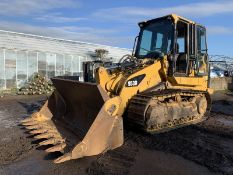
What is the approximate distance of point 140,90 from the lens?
759cm

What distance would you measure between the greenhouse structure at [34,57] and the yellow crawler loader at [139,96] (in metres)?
13.2

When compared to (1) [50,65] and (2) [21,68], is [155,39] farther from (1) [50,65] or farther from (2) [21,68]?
(1) [50,65]

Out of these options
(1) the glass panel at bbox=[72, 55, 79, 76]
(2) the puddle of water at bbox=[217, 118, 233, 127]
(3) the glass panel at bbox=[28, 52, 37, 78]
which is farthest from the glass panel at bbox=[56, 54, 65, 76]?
(2) the puddle of water at bbox=[217, 118, 233, 127]

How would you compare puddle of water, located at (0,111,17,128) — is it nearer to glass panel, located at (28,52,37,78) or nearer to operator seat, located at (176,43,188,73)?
operator seat, located at (176,43,188,73)

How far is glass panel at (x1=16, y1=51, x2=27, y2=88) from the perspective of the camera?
2128cm

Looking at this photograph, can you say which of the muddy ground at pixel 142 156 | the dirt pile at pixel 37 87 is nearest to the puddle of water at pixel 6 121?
the muddy ground at pixel 142 156

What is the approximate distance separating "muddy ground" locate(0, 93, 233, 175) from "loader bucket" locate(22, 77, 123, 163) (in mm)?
245

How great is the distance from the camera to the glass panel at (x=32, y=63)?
21.9 m

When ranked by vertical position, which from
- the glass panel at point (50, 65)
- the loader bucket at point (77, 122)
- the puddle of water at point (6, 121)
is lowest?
the puddle of water at point (6, 121)

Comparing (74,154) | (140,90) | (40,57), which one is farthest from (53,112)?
(40,57)

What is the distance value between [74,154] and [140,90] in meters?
2.67

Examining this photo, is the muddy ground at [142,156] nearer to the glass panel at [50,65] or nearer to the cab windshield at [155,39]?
the cab windshield at [155,39]

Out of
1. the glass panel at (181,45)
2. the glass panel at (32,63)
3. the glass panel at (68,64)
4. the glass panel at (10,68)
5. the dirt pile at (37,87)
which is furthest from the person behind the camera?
the glass panel at (68,64)

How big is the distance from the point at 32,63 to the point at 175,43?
1575 cm
